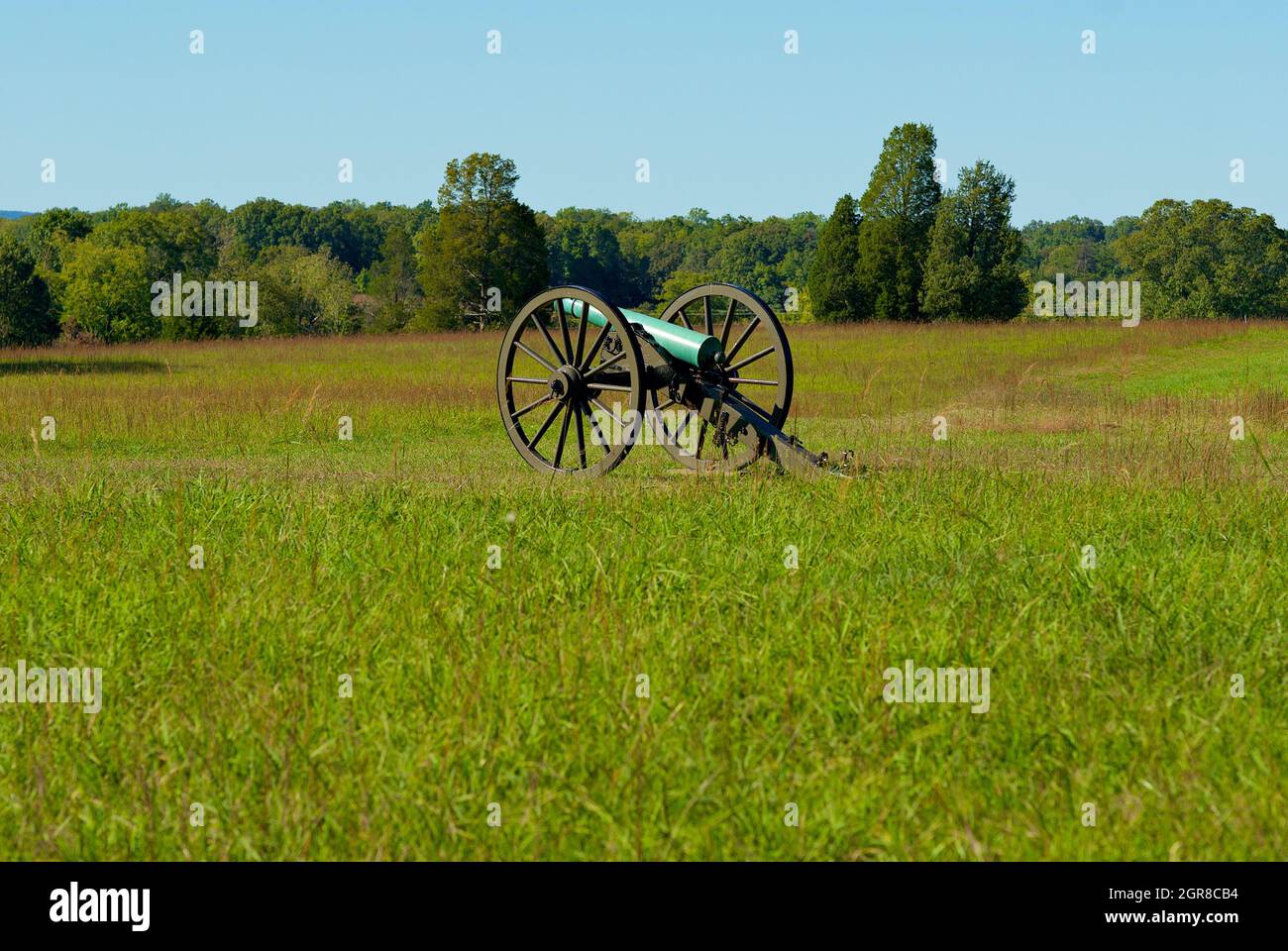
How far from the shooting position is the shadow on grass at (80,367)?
2858 centimetres

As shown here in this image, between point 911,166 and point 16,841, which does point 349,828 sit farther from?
point 911,166

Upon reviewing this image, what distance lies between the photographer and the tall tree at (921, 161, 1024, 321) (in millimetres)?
51344

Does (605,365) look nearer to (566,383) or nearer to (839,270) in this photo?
(566,383)

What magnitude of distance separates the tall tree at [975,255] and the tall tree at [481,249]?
1602 cm

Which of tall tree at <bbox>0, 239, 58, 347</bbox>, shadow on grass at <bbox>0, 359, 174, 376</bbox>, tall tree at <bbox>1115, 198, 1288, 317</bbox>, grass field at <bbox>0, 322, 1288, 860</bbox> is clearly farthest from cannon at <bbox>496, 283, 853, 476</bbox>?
tall tree at <bbox>1115, 198, 1288, 317</bbox>

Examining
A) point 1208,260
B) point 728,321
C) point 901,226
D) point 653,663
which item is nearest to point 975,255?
point 901,226

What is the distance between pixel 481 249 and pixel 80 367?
23689mm

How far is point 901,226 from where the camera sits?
54250 millimetres

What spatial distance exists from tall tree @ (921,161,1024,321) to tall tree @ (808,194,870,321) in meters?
3.27

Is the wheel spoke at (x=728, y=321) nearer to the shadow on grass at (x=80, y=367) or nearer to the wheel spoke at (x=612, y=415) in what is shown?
the wheel spoke at (x=612, y=415)

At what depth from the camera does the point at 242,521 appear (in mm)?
7285

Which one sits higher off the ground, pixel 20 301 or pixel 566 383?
pixel 20 301

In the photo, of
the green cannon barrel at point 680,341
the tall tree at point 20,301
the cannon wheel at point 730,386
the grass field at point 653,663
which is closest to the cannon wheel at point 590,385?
the green cannon barrel at point 680,341

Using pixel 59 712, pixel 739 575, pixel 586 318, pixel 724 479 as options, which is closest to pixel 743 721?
pixel 739 575
